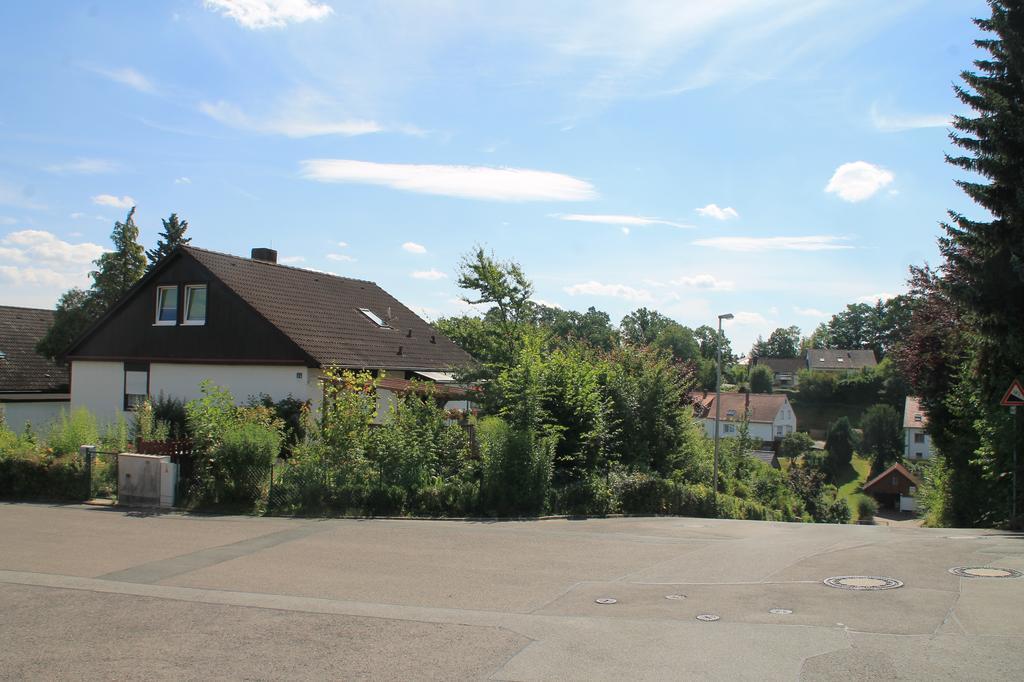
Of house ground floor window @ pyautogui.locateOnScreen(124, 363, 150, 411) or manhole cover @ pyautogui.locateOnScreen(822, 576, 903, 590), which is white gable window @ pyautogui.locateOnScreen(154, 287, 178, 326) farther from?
manhole cover @ pyautogui.locateOnScreen(822, 576, 903, 590)

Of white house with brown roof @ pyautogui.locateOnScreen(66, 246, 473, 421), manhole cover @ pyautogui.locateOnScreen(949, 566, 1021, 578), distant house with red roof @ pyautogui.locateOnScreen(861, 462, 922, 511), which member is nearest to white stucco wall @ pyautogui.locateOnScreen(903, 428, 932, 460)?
distant house with red roof @ pyautogui.locateOnScreen(861, 462, 922, 511)

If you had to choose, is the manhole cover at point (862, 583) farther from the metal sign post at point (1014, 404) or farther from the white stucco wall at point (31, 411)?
the white stucco wall at point (31, 411)

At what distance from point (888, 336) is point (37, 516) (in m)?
133

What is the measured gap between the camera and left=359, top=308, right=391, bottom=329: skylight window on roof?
31.2 metres

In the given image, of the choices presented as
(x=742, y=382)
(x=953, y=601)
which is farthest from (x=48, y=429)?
(x=742, y=382)

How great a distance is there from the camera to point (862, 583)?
9.34m

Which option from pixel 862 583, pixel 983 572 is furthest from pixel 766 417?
pixel 862 583

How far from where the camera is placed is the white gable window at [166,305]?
2833cm

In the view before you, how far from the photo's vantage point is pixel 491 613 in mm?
8625

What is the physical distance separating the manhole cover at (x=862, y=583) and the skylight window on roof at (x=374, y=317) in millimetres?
23316

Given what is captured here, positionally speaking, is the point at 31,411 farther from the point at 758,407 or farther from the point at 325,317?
the point at 758,407

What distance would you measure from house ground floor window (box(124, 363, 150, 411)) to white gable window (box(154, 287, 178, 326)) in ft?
5.43

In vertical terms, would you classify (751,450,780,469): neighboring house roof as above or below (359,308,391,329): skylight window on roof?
below

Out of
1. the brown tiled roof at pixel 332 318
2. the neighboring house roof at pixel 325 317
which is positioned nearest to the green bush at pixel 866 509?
the brown tiled roof at pixel 332 318
